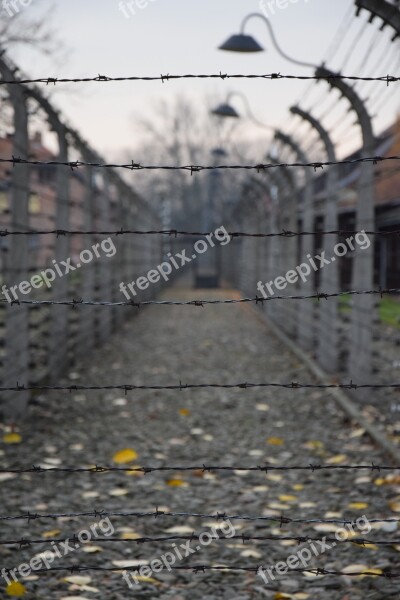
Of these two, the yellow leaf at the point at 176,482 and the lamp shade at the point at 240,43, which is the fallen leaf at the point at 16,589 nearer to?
the yellow leaf at the point at 176,482

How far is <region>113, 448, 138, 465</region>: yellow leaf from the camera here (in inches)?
220

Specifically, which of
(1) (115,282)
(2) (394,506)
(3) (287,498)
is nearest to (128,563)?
(3) (287,498)

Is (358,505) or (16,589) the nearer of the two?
(16,589)

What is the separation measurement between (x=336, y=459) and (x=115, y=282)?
873 centimetres

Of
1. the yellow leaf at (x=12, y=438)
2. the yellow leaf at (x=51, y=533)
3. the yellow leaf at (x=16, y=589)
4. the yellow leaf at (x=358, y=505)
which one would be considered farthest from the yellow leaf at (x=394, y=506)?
the yellow leaf at (x=12, y=438)

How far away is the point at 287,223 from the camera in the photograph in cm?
1332

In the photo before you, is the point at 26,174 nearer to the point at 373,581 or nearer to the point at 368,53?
the point at 368,53

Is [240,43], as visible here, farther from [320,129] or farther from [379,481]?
[379,481]

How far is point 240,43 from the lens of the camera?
8.99m

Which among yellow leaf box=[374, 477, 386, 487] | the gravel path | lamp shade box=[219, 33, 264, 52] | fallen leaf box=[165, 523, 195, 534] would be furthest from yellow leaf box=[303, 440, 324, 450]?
lamp shade box=[219, 33, 264, 52]

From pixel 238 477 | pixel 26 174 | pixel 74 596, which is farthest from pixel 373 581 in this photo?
pixel 26 174

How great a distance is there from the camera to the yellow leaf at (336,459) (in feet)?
18.2

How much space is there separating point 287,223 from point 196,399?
6210 mm

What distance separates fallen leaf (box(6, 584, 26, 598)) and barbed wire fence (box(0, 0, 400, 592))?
0.16m
